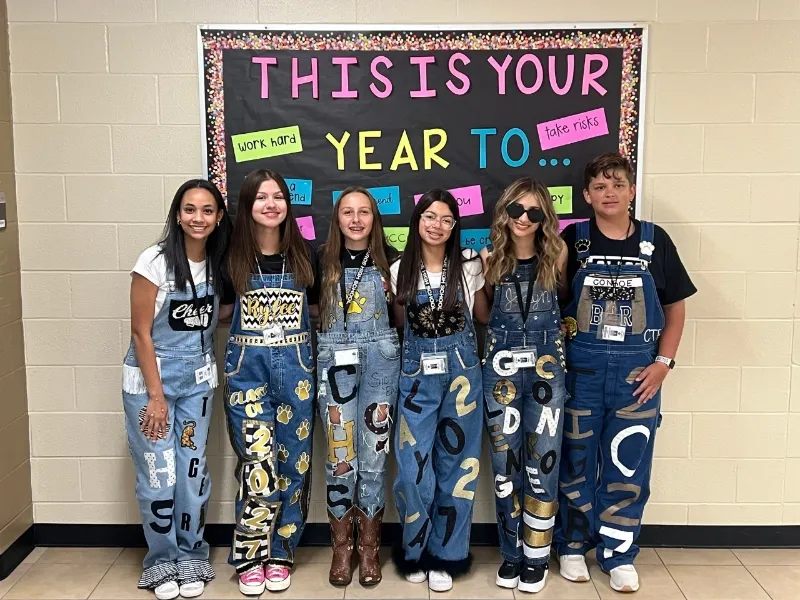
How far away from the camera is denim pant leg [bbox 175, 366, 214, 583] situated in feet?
8.81

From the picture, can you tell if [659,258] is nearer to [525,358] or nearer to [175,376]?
[525,358]

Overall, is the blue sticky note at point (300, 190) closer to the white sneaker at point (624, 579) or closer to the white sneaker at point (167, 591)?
the white sneaker at point (167, 591)

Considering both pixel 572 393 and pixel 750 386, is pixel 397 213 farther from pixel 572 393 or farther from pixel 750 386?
pixel 750 386

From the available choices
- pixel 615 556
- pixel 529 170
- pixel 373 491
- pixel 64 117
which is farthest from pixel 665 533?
pixel 64 117

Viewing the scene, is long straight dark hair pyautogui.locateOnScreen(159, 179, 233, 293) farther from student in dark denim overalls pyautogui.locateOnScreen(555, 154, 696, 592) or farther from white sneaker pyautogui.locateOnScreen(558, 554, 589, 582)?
white sneaker pyautogui.locateOnScreen(558, 554, 589, 582)

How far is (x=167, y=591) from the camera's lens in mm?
→ 2678

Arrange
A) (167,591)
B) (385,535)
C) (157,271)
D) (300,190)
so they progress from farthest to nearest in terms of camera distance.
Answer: (385,535)
(300,190)
(167,591)
(157,271)

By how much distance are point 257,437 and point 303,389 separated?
0.76 ft

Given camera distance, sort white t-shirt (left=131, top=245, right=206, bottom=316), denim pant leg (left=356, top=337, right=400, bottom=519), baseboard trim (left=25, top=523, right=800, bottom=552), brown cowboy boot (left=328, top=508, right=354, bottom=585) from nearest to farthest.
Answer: white t-shirt (left=131, top=245, right=206, bottom=316), denim pant leg (left=356, top=337, right=400, bottom=519), brown cowboy boot (left=328, top=508, right=354, bottom=585), baseboard trim (left=25, top=523, right=800, bottom=552)

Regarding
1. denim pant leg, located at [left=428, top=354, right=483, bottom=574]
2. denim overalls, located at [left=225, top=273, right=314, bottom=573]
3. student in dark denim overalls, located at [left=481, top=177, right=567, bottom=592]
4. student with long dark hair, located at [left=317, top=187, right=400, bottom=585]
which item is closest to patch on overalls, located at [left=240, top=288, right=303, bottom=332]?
denim overalls, located at [left=225, top=273, right=314, bottom=573]

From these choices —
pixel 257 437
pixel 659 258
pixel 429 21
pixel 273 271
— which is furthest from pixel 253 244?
pixel 659 258

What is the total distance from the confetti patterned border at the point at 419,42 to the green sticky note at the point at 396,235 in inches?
26.7

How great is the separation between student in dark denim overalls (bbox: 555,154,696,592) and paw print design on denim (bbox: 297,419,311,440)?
0.94 meters

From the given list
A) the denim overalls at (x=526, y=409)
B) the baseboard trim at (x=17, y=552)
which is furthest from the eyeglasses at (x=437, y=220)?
the baseboard trim at (x=17, y=552)
